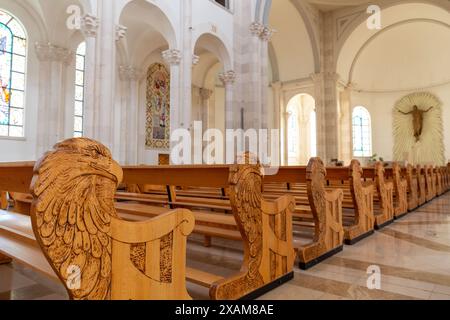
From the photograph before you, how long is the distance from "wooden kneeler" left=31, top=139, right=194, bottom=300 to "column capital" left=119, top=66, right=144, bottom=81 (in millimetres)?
12702

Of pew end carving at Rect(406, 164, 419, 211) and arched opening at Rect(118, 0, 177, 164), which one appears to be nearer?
pew end carving at Rect(406, 164, 419, 211)

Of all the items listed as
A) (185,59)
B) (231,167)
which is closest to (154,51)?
(185,59)

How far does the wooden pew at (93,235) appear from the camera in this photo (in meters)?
1.02

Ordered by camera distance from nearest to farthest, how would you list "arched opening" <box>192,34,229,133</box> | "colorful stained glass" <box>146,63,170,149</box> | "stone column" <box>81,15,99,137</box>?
"stone column" <box>81,15,99,137</box> < "colorful stained glass" <box>146,63,170,149</box> < "arched opening" <box>192,34,229,133</box>

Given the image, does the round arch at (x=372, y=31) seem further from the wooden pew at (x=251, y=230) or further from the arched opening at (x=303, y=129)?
the wooden pew at (x=251, y=230)

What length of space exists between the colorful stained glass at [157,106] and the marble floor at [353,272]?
11.0 metres

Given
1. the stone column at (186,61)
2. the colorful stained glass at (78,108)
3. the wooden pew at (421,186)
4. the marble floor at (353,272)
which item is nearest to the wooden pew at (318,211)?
the marble floor at (353,272)

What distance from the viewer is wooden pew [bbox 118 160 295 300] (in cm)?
193

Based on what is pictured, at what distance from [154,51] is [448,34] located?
15789 mm

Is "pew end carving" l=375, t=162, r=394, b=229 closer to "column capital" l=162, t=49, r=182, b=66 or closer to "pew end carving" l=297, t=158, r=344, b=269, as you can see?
"pew end carving" l=297, t=158, r=344, b=269

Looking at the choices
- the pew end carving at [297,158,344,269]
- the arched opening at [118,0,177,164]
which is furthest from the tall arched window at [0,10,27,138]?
the pew end carving at [297,158,344,269]

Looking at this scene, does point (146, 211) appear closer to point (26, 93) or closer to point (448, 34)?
point (26, 93)

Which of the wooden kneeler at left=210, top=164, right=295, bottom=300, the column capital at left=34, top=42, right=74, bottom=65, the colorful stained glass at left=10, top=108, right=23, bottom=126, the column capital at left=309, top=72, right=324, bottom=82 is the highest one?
the column capital at left=309, top=72, right=324, bottom=82

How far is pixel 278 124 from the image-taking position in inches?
662
